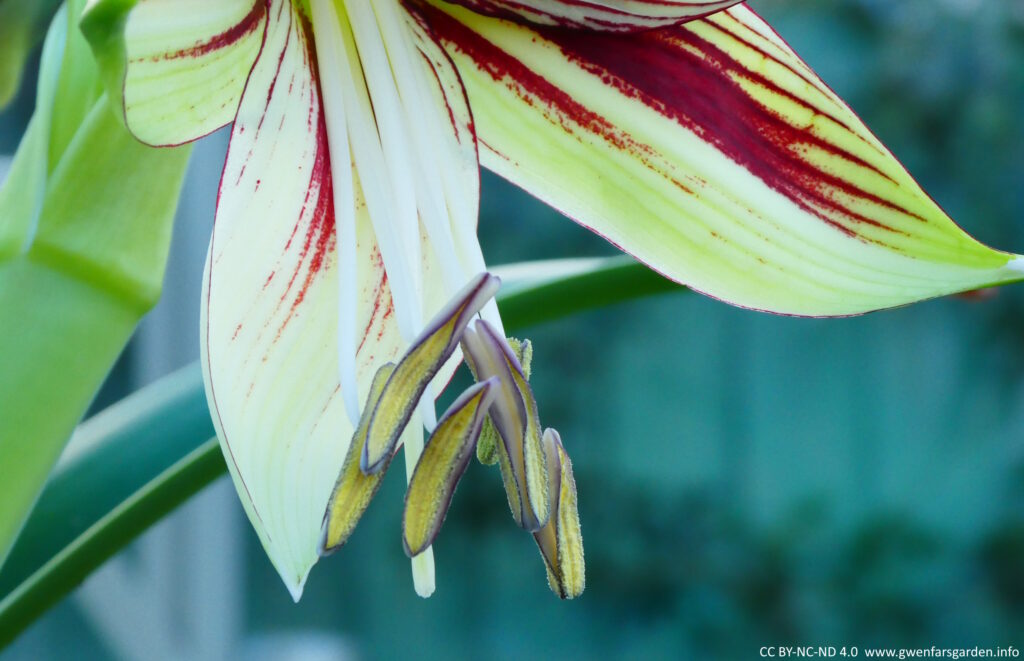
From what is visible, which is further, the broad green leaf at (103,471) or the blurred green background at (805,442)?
the blurred green background at (805,442)

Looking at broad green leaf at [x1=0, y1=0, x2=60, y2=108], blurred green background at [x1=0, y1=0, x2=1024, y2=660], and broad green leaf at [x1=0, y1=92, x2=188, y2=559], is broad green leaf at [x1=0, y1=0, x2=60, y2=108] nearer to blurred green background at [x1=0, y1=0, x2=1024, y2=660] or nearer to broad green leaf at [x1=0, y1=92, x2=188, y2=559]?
broad green leaf at [x1=0, y1=92, x2=188, y2=559]

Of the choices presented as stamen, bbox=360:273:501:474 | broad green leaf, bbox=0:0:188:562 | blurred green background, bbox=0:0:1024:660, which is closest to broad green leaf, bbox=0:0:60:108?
broad green leaf, bbox=0:0:188:562

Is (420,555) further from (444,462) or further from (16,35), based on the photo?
(16,35)

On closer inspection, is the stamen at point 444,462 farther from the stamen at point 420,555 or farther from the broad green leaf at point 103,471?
the broad green leaf at point 103,471

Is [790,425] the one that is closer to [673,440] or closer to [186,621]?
[673,440]

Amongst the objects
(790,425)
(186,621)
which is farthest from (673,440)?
(186,621)

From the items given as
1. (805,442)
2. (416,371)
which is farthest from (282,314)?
(805,442)

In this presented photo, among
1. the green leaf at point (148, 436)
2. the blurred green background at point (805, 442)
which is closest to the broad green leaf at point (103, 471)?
the green leaf at point (148, 436)
